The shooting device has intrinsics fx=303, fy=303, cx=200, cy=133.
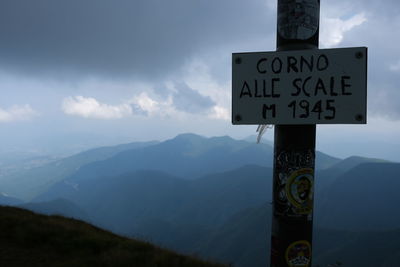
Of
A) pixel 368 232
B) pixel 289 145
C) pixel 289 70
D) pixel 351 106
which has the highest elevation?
pixel 289 70

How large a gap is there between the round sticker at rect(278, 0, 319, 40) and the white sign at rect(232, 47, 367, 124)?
197 millimetres

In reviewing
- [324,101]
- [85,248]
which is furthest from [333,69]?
[85,248]

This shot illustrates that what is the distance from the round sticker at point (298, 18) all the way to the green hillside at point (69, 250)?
512cm

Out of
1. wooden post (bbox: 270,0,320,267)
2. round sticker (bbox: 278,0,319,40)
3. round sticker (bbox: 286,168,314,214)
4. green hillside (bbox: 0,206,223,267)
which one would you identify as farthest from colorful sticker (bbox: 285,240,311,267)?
green hillside (bbox: 0,206,223,267)

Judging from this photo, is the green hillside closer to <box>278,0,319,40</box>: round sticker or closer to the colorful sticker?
the colorful sticker

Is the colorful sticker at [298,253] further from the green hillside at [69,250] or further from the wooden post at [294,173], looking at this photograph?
the green hillside at [69,250]

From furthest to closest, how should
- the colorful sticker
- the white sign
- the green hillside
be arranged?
the green hillside
the colorful sticker
the white sign

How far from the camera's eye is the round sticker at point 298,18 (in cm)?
304

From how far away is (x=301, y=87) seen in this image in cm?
314

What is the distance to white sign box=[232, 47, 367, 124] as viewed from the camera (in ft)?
9.94

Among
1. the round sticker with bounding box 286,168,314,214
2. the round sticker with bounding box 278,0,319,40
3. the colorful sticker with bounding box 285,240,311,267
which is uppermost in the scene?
the round sticker with bounding box 278,0,319,40

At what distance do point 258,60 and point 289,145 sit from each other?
96 centimetres

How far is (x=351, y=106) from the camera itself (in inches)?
119

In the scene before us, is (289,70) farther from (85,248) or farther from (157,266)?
(85,248)
